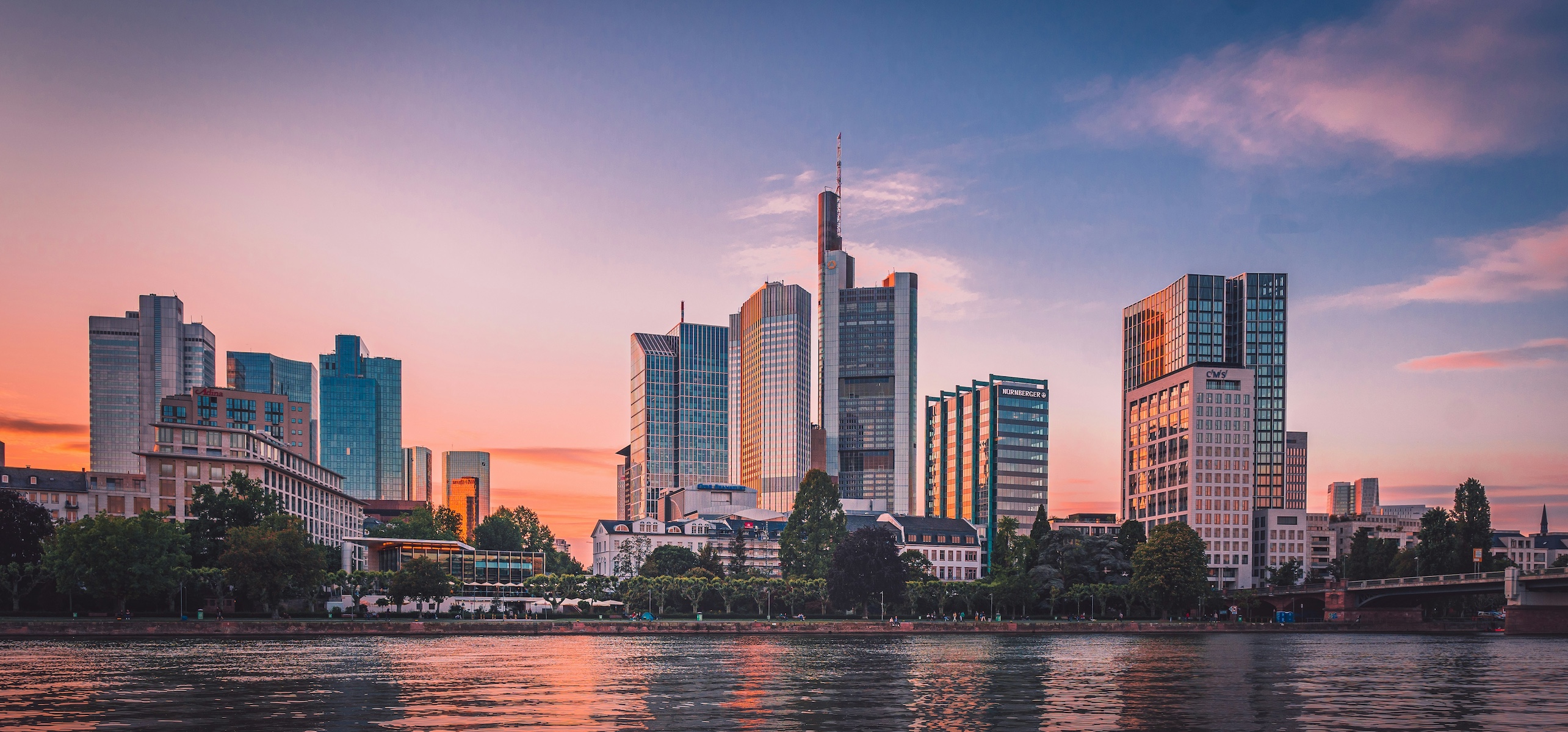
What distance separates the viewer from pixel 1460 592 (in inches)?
6757

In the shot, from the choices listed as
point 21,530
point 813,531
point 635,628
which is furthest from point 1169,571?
point 21,530

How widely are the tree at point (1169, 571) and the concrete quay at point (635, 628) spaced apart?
5027 millimetres

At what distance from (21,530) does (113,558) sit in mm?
22870

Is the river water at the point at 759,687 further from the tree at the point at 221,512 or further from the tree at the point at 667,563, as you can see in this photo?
the tree at the point at 667,563

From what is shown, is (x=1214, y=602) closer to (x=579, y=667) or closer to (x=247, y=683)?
(x=579, y=667)

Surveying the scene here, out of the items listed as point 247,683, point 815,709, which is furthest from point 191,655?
point 815,709

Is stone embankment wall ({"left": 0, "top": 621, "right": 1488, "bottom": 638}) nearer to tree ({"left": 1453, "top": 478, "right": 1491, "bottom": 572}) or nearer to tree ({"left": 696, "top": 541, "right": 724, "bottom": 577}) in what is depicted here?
tree ({"left": 1453, "top": 478, "right": 1491, "bottom": 572})

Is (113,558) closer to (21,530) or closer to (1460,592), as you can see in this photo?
(21,530)

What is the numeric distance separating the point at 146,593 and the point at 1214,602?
147602 mm

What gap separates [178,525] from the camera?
134 meters

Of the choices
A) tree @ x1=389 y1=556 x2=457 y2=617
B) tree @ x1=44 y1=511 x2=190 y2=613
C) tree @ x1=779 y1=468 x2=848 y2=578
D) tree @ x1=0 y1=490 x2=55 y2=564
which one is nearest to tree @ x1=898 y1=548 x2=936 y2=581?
tree @ x1=779 y1=468 x2=848 y2=578

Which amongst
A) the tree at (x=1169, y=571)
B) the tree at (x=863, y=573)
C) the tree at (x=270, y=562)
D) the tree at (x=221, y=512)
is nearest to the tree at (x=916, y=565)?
the tree at (x=863, y=573)

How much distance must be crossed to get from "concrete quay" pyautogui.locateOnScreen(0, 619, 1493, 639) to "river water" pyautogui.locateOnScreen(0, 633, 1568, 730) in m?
11.0

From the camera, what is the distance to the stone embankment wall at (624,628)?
4569 inches
